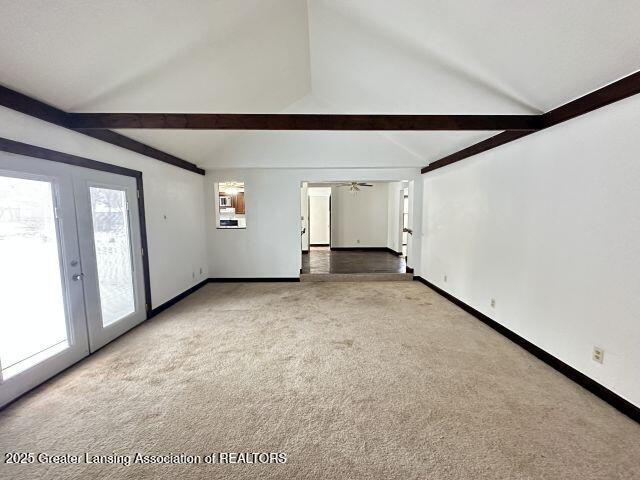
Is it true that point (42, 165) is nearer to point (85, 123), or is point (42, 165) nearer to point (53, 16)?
point (85, 123)

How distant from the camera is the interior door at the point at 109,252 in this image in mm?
2879

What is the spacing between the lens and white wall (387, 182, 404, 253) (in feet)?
28.4

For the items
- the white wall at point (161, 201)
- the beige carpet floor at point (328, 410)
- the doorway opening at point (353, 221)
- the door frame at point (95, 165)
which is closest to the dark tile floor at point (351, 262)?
the doorway opening at point (353, 221)

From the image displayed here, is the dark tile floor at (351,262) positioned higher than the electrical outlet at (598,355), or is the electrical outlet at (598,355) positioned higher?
the electrical outlet at (598,355)

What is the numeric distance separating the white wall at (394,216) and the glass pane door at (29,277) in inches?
313

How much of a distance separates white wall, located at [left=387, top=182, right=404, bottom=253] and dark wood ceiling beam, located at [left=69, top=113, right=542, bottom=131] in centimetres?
569

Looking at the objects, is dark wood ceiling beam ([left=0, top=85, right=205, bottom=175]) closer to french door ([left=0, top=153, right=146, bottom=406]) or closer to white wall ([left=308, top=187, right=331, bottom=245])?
french door ([left=0, top=153, right=146, bottom=406])

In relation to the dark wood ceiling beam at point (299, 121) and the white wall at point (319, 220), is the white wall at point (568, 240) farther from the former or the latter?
the white wall at point (319, 220)

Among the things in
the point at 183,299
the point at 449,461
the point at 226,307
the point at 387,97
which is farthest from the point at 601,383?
the point at 183,299

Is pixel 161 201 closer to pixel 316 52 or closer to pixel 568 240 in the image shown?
pixel 316 52

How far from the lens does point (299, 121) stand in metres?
2.95

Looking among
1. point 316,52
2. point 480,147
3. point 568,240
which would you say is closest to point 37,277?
point 316,52

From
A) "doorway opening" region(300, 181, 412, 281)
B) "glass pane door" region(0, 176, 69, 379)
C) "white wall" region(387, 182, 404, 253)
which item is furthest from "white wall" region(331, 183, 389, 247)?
"glass pane door" region(0, 176, 69, 379)

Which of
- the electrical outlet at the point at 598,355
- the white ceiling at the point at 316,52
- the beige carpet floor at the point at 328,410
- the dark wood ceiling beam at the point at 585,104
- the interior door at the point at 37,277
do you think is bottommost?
the beige carpet floor at the point at 328,410
